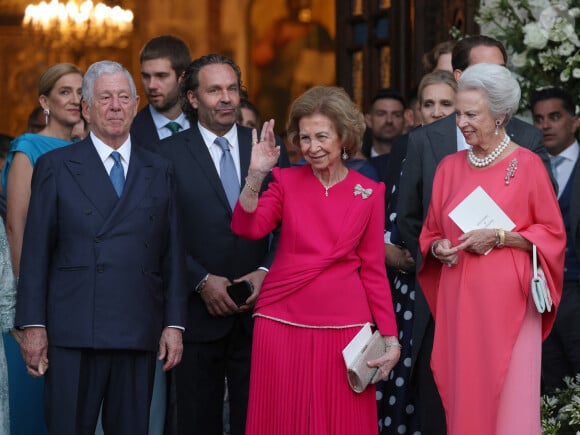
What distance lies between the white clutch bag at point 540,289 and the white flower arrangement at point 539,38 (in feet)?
8.99

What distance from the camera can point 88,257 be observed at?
521cm

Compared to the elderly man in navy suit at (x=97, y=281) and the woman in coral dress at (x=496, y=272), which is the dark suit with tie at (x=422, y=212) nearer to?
the woman in coral dress at (x=496, y=272)

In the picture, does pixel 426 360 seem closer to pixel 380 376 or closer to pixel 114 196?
pixel 380 376

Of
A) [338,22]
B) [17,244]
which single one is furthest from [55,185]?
[338,22]

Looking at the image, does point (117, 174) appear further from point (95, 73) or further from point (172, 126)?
point (172, 126)

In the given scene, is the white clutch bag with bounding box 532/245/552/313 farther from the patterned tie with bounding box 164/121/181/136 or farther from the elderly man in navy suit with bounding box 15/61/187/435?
the patterned tie with bounding box 164/121/181/136

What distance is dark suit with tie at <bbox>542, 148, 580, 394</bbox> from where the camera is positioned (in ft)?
24.3

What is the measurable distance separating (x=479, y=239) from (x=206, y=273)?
145cm

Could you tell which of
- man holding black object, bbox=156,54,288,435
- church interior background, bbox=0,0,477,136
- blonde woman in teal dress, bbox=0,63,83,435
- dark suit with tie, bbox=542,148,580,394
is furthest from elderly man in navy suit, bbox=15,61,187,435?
church interior background, bbox=0,0,477,136

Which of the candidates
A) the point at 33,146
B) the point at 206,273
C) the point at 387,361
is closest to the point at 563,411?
the point at 387,361

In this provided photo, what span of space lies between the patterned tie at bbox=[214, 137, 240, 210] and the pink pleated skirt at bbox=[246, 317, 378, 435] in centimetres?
97

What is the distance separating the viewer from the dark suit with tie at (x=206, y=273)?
19.7 ft

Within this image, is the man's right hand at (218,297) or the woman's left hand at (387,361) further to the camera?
the man's right hand at (218,297)

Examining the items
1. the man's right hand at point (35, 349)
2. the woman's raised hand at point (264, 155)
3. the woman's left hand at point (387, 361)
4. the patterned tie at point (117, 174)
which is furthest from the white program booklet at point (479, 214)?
the man's right hand at point (35, 349)
